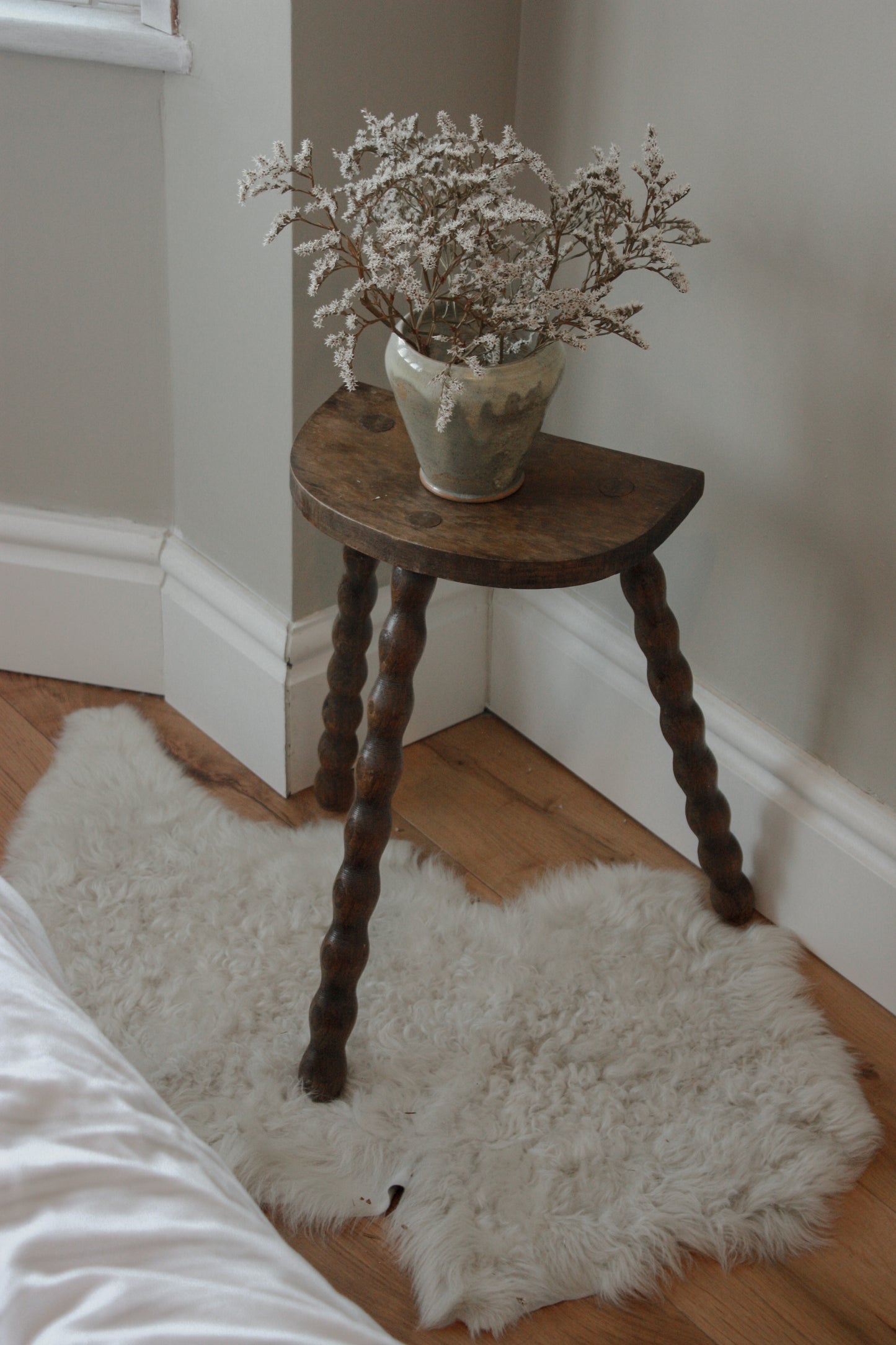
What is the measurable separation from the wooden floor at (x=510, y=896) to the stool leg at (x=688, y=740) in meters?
0.14

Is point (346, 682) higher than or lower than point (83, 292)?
lower

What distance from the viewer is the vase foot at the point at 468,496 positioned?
1134 millimetres

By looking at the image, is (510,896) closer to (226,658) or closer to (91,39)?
(226,658)

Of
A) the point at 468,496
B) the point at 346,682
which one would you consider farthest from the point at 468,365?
the point at 346,682

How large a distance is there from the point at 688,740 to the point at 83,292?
97 centimetres

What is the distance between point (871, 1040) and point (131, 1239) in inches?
39.9

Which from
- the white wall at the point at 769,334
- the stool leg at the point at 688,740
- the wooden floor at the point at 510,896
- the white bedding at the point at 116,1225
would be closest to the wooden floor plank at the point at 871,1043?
the wooden floor at the point at 510,896

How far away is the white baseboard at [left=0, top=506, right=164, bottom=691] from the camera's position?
1742 millimetres

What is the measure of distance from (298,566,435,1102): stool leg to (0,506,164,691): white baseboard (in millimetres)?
699

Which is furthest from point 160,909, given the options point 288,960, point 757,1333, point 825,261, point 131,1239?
point 825,261

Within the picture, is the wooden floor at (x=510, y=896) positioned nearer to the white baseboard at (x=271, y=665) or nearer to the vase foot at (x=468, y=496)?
the white baseboard at (x=271, y=665)

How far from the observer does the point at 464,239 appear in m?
0.96

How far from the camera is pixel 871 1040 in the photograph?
4.44ft

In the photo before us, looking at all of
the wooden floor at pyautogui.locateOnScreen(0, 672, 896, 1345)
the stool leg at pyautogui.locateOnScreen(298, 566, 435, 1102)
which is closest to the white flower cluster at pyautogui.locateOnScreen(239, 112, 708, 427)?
the stool leg at pyautogui.locateOnScreen(298, 566, 435, 1102)
